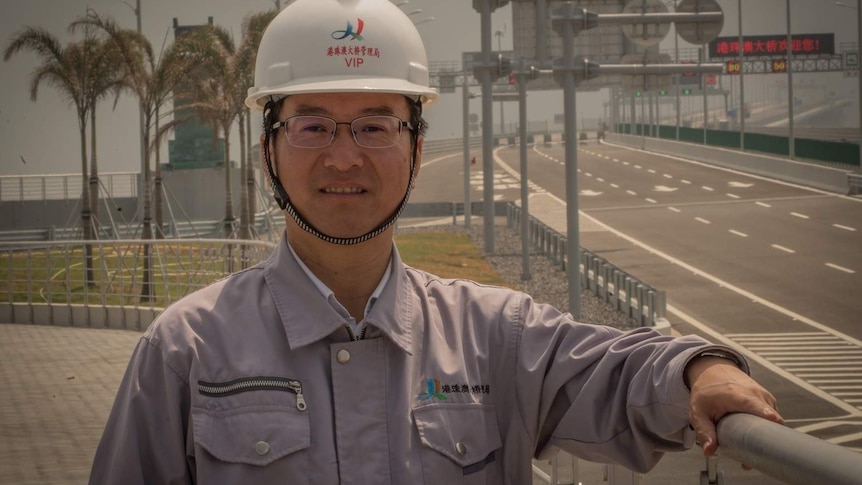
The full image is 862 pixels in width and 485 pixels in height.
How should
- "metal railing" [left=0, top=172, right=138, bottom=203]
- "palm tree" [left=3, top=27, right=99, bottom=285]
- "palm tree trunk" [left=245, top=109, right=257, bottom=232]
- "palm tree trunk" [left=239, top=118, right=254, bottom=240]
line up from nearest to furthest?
"metal railing" [left=0, top=172, right=138, bottom=203]
"palm tree" [left=3, top=27, right=99, bottom=285]
"palm tree trunk" [left=239, top=118, right=254, bottom=240]
"palm tree trunk" [left=245, top=109, right=257, bottom=232]

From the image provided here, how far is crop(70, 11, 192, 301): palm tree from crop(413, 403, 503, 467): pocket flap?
95.0 ft

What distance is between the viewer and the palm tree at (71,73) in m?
Result: 29.0

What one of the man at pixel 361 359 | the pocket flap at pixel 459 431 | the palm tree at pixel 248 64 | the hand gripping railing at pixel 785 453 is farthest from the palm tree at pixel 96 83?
the hand gripping railing at pixel 785 453

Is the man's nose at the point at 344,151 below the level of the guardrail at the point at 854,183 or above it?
above

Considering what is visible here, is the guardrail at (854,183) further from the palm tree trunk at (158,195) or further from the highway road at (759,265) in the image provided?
the palm tree trunk at (158,195)

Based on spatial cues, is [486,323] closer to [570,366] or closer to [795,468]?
[570,366]

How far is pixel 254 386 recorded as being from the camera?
3.11 m

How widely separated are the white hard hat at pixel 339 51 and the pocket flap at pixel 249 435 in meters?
0.95

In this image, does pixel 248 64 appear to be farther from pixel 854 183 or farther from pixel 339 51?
pixel 339 51

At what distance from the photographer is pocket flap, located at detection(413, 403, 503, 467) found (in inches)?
126

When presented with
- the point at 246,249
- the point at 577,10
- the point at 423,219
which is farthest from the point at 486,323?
the point at 423,219

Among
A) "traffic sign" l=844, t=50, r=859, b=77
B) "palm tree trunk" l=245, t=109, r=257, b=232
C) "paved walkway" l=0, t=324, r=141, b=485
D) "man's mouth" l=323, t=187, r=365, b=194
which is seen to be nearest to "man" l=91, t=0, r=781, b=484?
"man's mouth" l=323, t=187, r=365, b=194

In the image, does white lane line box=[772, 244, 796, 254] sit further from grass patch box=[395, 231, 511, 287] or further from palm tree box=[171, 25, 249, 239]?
palm tree box=[171, 25, 249, 239]

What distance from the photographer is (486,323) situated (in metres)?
3.44
